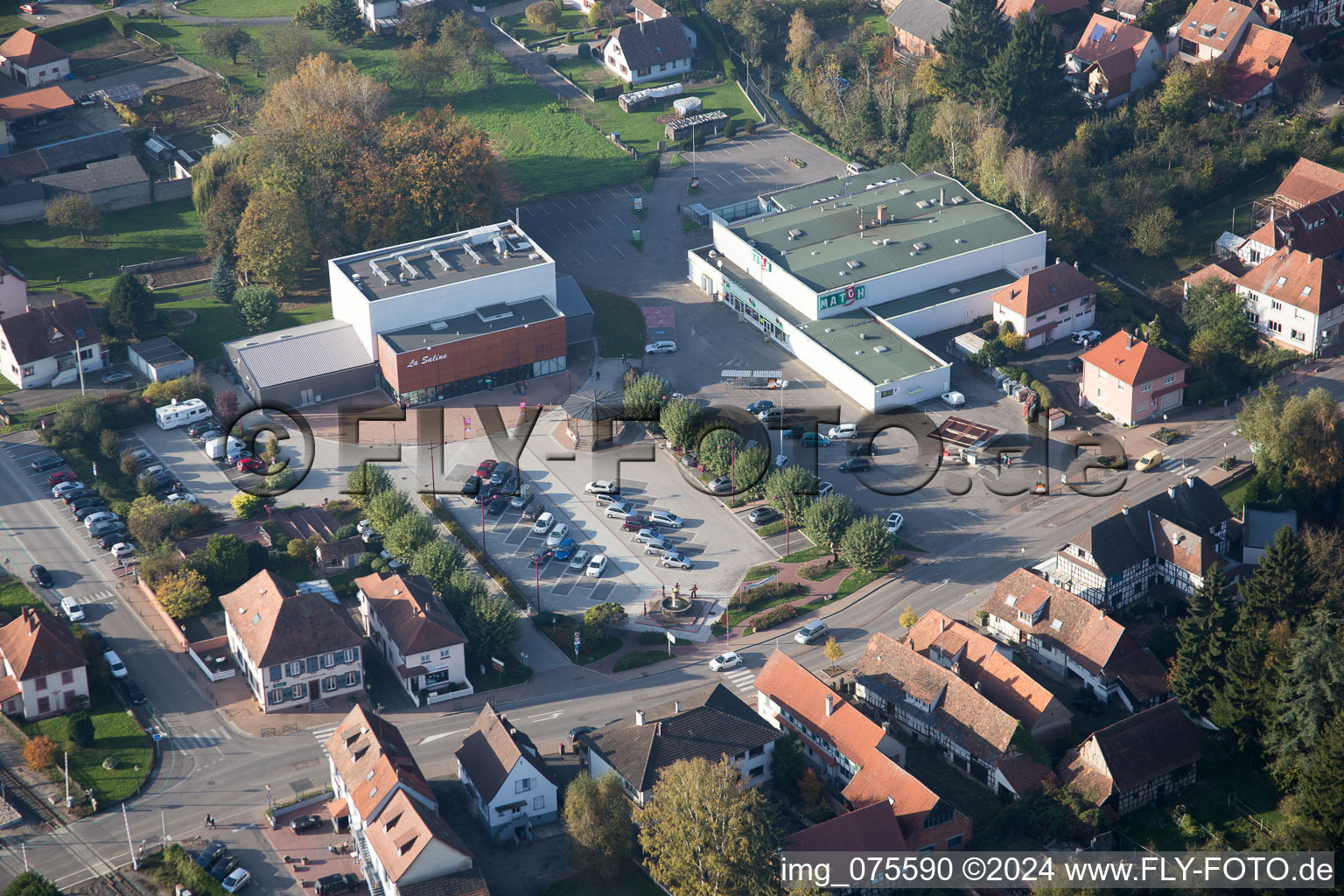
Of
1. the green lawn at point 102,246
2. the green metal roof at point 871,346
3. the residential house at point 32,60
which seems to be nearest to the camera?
the green metal roof at point 871,346

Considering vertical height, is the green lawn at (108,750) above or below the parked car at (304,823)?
below

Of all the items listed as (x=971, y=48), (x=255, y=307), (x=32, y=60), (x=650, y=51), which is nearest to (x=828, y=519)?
(x=255, y=307)

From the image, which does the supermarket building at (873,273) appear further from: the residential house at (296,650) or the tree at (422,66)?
the residential house at (296,650)

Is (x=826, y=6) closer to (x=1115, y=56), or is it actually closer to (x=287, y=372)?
(x=1115, y=56)

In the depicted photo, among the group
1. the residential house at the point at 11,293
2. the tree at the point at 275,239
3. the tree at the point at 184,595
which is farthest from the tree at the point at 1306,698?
the residential house at the point at 11,293

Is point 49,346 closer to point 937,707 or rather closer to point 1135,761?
point 937,707

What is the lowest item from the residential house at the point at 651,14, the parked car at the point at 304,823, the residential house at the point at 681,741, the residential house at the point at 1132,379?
the parked car at the point at 304,823
